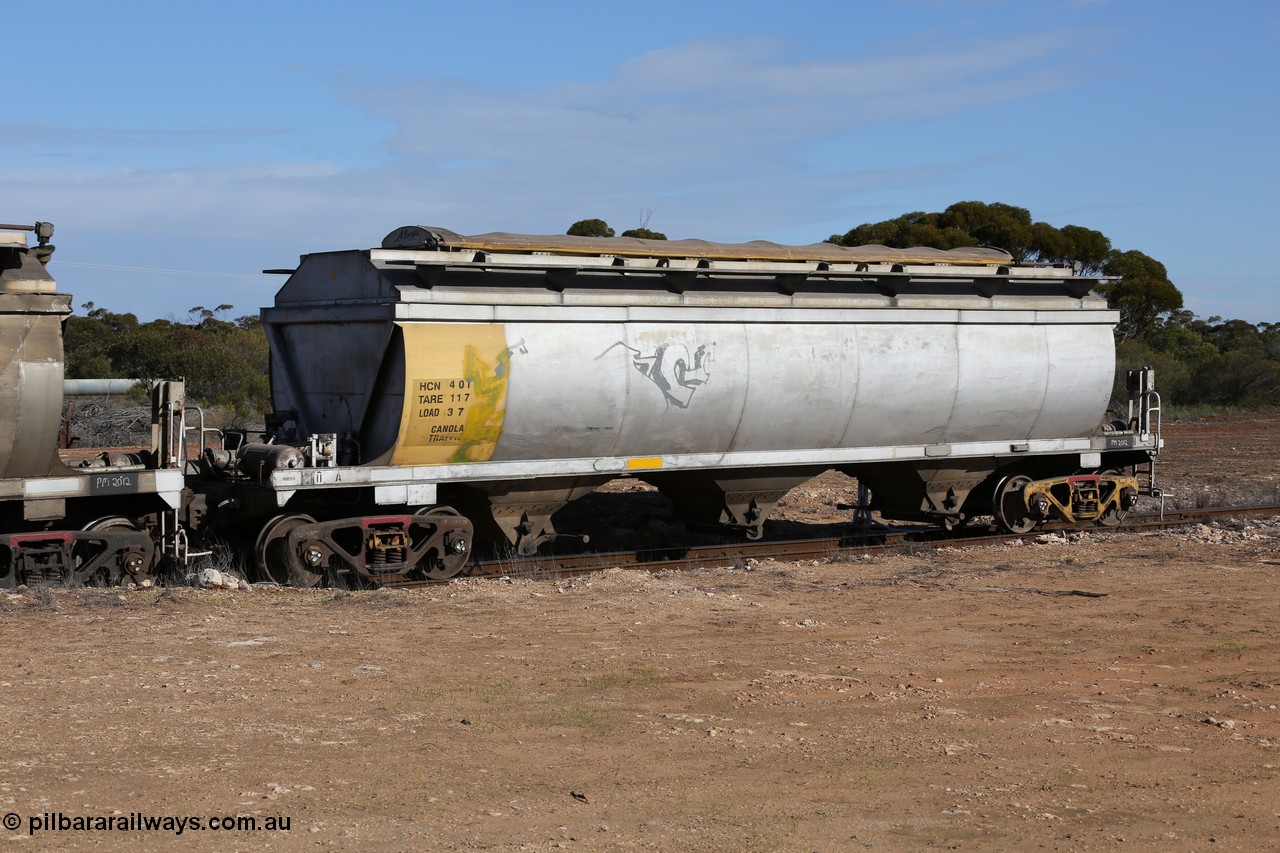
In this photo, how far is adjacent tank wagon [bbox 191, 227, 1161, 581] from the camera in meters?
12.6

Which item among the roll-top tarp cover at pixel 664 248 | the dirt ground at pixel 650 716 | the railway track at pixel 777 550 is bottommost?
the dirt ground at pixel 650 716

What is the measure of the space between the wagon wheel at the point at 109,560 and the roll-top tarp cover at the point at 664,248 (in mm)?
3733

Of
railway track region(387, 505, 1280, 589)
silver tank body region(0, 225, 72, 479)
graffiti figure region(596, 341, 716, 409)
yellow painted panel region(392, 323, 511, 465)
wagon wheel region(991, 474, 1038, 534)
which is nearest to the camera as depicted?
silver tank body region(0, 225, 72, 479)

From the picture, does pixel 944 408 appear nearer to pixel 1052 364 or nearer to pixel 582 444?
pixel 1052 364

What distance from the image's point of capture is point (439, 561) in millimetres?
13305

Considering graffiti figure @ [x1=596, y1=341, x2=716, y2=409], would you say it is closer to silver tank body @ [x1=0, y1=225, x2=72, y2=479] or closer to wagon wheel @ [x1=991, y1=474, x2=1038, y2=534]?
wagon wheel @ [x1=991, y1=474, x2=1038, y2=534]

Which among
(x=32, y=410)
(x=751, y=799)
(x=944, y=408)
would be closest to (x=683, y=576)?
(x=944, y=408)

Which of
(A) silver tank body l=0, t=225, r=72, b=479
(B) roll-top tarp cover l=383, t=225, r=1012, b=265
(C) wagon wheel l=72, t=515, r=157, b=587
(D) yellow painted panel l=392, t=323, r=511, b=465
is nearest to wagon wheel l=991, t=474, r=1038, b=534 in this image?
(B) roll-top tarp cover l=383, t=225, r=1012, b=265

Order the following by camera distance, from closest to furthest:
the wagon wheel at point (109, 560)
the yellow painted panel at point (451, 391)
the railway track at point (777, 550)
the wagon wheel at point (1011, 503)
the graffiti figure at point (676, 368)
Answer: the wagon wheel at point (109, 560) < the yellow painted panel at point (451, 391) < the graffiti figure at point (676, 368) < the railway track at point (777, 550) < the wagon wheel at point (1011, 503)

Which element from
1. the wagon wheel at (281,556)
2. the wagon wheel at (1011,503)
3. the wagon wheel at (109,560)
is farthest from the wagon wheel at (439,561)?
the wagon wheel at (1011,503)

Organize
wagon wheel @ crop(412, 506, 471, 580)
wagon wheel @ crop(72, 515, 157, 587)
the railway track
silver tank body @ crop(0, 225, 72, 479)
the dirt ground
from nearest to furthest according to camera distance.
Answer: the dirt ground → silver tank body @ crop(0, 225, 72, 479) → wagon wheel @ crop(72, 515, 157, 587) → wagon wheel @ crop(412, 506, 471, 580) → the railway track

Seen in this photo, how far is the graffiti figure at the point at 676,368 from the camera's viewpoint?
45.0ft

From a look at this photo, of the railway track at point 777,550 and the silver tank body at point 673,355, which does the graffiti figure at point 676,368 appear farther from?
the railway track at point 777,550

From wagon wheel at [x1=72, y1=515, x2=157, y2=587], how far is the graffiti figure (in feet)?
16.5
